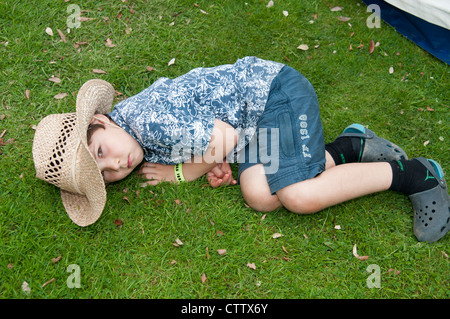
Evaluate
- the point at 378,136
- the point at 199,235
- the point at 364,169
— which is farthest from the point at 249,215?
the point at 378,136

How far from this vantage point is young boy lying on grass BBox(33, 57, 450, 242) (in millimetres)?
3154

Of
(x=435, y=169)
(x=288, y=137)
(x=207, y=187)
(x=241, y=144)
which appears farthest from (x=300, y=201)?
(x=435, y=169)

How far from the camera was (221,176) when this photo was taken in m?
3.73

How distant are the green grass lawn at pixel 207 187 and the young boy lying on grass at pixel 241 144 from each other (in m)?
0.22

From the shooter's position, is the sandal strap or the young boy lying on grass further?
the sandal strap

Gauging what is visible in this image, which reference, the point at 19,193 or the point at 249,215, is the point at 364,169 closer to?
the point at 249,215

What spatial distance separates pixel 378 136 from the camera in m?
3.99

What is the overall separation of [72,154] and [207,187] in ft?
4.13

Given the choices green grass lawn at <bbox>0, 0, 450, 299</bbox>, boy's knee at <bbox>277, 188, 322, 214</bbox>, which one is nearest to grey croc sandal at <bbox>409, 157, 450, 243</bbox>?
green grass lawn at <bbox>0, 0, 450, 299</bbox>

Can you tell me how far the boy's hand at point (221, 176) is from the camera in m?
3.70

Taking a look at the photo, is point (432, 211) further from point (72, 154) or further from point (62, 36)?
point (62, 36)

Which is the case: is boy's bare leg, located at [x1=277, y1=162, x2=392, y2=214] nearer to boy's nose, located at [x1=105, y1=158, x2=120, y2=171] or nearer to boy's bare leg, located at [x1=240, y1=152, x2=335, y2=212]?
boy's bare leg, located at [x1=240, y1=152, x2=335, y2=212]

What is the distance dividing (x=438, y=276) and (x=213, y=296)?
1.79 metres

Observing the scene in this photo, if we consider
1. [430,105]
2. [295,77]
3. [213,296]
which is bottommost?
[213,296]
